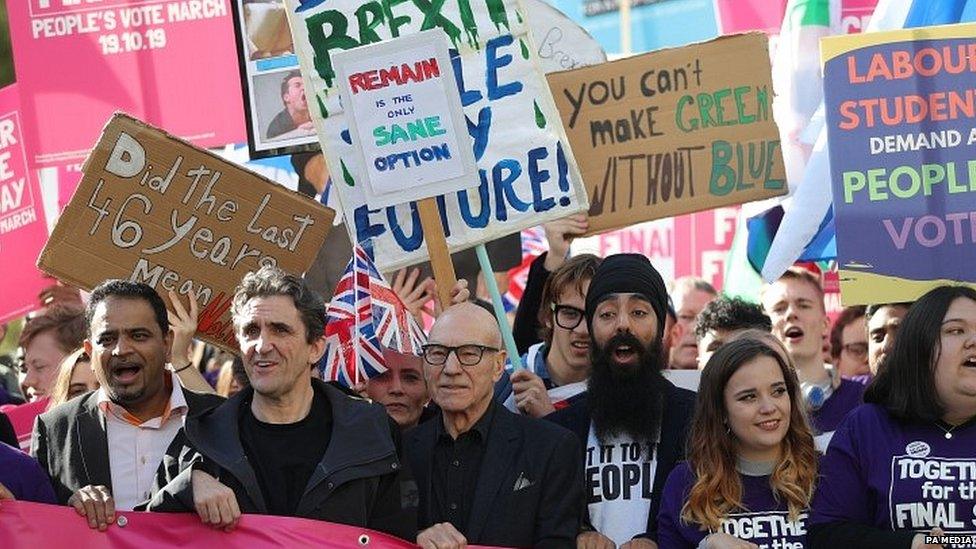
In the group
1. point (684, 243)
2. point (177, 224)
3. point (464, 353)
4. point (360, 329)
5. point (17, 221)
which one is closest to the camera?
point (464, 353)

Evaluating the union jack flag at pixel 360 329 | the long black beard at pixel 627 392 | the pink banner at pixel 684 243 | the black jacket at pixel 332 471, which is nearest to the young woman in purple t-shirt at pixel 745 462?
the long black beard at pixel 627 392

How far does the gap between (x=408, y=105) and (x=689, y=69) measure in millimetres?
1374

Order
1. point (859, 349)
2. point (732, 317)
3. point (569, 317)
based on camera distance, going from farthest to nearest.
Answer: point (859, 349), point (732, 317), point (569, 317)

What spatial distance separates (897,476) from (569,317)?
169 centimetres

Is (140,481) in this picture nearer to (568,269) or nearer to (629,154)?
(568,269)

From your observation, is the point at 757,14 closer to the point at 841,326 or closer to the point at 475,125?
the point at 841,326

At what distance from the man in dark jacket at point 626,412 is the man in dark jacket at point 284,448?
70 centimetres

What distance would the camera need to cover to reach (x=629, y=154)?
25.6ft

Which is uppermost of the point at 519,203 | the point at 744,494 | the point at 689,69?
the point at 689,69

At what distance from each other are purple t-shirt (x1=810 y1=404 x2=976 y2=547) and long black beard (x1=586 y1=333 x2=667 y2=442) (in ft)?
2.34

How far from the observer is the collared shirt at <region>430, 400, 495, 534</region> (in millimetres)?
5918

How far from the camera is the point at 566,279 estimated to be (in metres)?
6.93

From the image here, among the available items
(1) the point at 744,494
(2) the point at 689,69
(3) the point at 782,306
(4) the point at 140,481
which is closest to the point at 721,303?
(3) the point at 782,306

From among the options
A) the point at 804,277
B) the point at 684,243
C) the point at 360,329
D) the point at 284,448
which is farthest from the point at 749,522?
the point at 684,243
